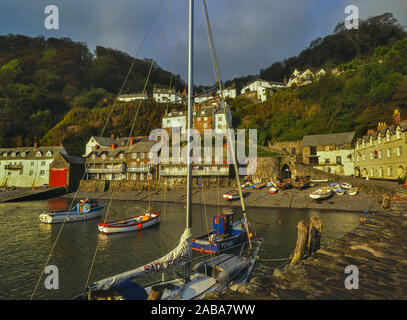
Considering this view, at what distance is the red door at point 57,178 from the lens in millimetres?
68312

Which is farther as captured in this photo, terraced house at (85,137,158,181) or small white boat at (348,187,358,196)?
terraced house at (85,137,158,181)

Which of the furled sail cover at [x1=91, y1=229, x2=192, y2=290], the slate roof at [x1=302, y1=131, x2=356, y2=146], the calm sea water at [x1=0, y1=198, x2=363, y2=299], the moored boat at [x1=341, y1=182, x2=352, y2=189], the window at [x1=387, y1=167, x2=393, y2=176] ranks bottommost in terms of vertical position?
the calm sea water at [x1=0, y1=198, x2=363, y2=299]

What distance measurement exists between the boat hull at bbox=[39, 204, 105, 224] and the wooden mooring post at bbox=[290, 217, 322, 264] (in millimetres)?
31045

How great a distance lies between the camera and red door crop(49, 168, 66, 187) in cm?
6831

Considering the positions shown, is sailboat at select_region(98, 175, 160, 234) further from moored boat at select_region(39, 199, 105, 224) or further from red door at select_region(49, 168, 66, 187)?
red door at select_region(49, 168, 66, 187)

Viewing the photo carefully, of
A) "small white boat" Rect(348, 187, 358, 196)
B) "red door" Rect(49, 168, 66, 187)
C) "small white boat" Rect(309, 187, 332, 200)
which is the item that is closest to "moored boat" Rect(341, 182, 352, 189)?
"small white boat" Rect(348, 187, 358, 196)

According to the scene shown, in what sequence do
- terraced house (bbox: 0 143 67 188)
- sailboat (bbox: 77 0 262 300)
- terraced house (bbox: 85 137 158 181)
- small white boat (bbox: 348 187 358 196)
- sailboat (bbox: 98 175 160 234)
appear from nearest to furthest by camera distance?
sailboat (bbox: 77 0 262 300) < sailboat (bbox: 98 175 160 234) < small white boat (bbox: 348 187 358 196) < terraced house (bbox: 85 137 158 181) < terraced house (bbox: 0 143 67 188)

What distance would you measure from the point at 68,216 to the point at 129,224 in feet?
42.3

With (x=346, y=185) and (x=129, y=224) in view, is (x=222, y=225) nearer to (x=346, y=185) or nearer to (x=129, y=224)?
(x=129, y=224)

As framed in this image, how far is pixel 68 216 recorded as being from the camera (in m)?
33.9

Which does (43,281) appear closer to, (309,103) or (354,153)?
Result: (354,153)

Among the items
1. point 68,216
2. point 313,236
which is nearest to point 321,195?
point 313,236
